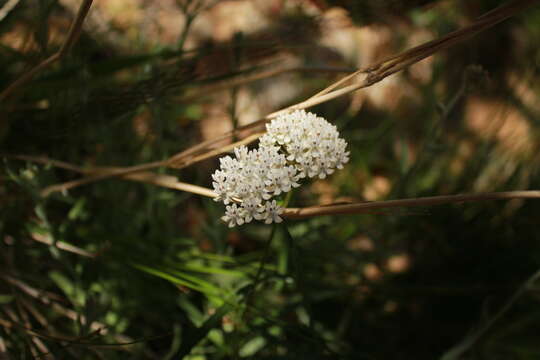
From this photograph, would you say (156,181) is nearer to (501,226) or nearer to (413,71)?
(501,226)

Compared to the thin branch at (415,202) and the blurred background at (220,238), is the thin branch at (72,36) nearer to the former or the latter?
the blurred background at (220,238)

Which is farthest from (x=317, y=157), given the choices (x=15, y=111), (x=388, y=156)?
(x=388, y=156)

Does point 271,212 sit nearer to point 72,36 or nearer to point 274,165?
point 274,165

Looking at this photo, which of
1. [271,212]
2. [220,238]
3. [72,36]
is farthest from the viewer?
[220,238]

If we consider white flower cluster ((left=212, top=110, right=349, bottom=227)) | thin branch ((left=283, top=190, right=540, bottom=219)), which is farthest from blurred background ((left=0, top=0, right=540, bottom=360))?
white flower cluster ((left=212, top=110, right=349, bottom=227))

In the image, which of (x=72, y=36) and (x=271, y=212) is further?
(x=72, y=36)

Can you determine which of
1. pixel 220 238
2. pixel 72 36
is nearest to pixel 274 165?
pixel 72 36
